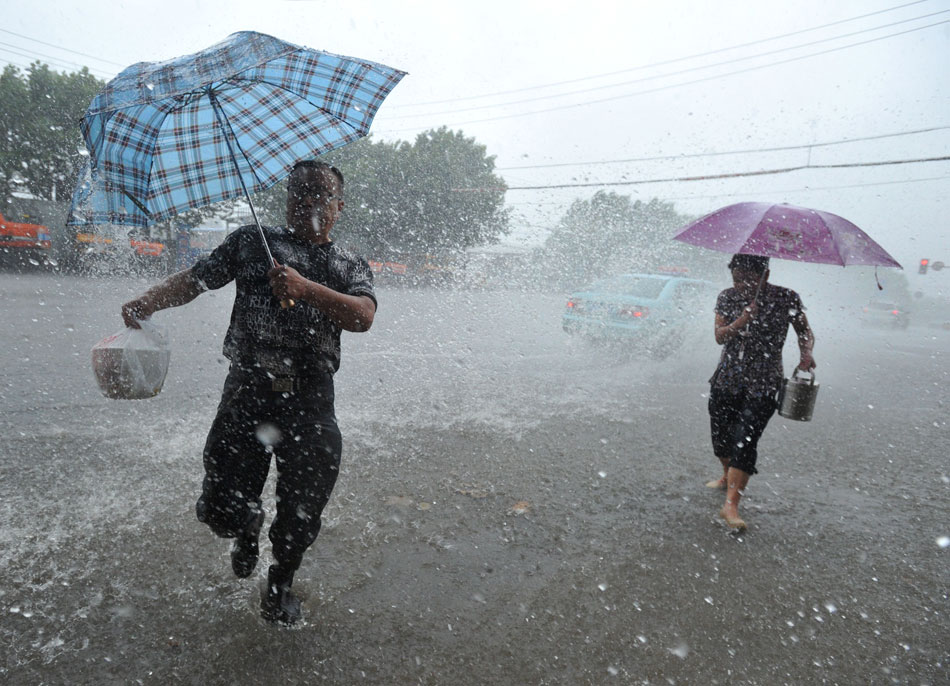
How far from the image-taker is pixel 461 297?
2088 cm

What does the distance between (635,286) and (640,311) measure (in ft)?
2.58

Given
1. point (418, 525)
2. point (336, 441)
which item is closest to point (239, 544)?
point (336, 441)

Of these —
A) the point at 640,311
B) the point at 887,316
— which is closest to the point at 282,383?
the point at 640,311

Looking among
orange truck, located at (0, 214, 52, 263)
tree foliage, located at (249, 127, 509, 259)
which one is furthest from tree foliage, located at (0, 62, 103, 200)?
tree foliage, located at (249, 127, 509, 259)

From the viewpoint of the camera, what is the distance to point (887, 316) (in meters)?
30.8

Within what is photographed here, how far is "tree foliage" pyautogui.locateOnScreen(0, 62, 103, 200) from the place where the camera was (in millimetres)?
21547

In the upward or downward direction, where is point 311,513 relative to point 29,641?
upward

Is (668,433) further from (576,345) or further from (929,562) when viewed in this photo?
(576,345)

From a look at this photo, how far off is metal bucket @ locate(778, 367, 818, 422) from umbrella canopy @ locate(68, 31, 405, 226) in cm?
283

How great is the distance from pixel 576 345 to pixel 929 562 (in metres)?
7.15

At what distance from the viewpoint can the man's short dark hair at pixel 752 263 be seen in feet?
11.5

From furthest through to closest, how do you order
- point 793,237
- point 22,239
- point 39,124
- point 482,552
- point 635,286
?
point 39,124 → point 22,239 → point 635,286 → point 793,237 → point 482,552

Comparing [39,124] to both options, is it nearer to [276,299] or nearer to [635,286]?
[635,286]

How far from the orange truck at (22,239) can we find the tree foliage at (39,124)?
419cm
